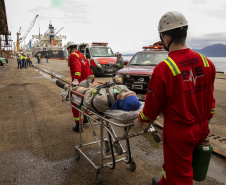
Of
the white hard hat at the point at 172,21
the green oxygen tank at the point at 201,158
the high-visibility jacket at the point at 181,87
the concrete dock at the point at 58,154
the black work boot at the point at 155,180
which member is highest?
the white hard hat at the point at 172,21

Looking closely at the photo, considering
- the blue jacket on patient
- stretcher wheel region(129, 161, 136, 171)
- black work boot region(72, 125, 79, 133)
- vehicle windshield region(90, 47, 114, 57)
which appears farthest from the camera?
vehicle windshield region(90, 47, 114, 57)

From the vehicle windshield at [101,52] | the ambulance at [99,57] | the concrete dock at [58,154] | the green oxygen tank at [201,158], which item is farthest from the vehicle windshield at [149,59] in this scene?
the vehicle windshield at [101,52]

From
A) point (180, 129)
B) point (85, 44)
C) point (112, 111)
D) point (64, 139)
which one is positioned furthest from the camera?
point (85, 44)

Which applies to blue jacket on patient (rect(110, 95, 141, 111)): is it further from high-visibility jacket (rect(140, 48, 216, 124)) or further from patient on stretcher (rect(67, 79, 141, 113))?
high-visibility jacket (rect(140, 48, 216, 124))

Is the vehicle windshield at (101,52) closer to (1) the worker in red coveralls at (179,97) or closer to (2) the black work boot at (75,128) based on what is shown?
(2) the black work boot at (75,128)

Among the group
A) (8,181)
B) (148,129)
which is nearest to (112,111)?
(148,129)

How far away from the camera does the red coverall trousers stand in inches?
75.3

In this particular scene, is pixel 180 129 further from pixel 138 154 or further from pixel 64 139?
pixel 64 139

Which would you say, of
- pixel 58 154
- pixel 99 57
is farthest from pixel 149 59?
pixel 99 57

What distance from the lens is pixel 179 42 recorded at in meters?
1.97

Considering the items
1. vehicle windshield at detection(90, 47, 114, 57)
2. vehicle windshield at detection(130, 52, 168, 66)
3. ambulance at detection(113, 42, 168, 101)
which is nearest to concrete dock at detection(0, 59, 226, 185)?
ambulance at detection(113, 42, 168, 101)

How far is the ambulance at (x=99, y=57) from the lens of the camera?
1545 cm

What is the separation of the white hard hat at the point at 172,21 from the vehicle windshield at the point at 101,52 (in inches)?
553

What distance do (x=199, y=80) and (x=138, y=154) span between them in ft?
8.10
